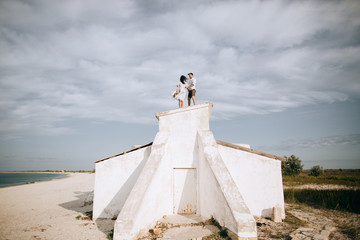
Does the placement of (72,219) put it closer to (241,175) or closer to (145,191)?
(145,191)

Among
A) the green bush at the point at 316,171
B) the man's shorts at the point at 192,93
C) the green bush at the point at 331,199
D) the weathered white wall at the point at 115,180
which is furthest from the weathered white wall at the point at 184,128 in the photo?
the green bush at the point at 316,171

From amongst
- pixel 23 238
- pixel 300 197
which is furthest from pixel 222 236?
pixel 300 197

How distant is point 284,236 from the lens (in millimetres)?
5855

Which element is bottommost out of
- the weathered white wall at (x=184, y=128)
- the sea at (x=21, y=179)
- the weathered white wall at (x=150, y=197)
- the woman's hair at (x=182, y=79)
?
the sea at (x=21, y=179)

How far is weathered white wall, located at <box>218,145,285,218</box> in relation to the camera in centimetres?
766

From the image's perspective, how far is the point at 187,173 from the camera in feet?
26.3

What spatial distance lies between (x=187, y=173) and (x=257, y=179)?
2.90m

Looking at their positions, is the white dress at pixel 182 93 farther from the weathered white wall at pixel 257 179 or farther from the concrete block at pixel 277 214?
the concrete block at pixel 277 214

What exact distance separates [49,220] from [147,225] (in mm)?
5751

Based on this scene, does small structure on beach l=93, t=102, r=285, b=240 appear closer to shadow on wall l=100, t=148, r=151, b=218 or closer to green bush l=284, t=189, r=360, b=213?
shadow on wall l=100, t=148, r=151, b=218

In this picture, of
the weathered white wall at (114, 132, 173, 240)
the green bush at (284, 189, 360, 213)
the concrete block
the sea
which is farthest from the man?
the sea

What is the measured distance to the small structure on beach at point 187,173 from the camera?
6.76m

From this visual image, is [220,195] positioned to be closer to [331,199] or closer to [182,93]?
[182,93]

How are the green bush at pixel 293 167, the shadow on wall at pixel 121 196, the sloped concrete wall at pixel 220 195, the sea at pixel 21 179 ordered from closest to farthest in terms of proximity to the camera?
the sloped concrete wall at pixel 220 195
the shadow on wall at pixel 121 196
the green bush at pixel 293 167
the sea at pixel 21 179
